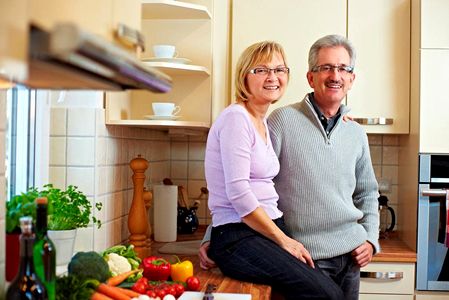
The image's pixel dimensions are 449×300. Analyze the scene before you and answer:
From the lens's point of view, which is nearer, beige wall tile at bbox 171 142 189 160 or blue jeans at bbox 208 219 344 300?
blue jeans at bbox 208 219 344 300

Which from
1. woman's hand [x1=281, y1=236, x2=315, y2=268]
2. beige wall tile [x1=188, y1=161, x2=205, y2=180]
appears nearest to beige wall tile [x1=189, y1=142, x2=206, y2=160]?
beige wall tile [x1=188, y1=161, x2=205, y2=180]

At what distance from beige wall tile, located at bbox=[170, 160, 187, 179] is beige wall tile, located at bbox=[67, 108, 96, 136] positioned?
121cm

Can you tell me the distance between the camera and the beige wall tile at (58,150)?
7.38 ft

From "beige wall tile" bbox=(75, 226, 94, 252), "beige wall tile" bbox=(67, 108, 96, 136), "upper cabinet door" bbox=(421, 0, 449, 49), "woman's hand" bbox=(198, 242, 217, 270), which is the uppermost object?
"upper cabinet door" bbox=(421, 0, 449, 49)

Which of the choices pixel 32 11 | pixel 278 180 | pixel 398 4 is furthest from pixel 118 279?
pixel 398 4

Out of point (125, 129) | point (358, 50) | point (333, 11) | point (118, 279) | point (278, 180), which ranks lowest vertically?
point (118, 279)

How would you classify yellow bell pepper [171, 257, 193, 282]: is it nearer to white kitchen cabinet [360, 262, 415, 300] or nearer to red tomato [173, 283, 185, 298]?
red tomato [173, 283, 185, 298]

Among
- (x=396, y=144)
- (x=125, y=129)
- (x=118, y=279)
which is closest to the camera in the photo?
(x=118, y=279)

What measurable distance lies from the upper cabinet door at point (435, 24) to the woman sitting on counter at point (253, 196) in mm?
899

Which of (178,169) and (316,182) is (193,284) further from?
(178,169)

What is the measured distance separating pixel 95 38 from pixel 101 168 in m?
1.54

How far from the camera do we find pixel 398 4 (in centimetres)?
294

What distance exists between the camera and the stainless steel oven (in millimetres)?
2760

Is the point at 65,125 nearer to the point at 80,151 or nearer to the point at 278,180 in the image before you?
the point at 80,151
